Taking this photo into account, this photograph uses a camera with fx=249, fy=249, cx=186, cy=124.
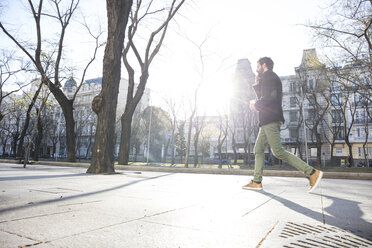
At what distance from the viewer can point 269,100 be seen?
3.67 meters

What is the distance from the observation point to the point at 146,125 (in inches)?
1554

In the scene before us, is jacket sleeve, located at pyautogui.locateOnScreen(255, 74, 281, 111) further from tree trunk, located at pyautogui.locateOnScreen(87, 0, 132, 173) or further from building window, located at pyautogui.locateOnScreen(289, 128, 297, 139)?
building window, located at pyautogui.locateOnScreen(289, 128, 297, 139)

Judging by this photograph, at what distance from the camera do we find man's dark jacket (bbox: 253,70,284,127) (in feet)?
11.8

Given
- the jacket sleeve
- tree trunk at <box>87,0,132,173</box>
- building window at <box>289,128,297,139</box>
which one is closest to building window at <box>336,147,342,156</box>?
building window at <box>289,128,297,139</box>

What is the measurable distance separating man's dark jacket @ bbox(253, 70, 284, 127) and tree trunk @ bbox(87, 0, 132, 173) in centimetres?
427

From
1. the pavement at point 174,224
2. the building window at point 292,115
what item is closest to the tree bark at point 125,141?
the pavement at point 174,224

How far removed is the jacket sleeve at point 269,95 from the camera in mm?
3656

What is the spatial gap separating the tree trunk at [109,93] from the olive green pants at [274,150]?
4241mm

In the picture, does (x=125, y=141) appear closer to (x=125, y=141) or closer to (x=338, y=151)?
(x=125, y=141)

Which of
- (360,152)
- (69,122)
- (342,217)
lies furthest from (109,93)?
(360,152)

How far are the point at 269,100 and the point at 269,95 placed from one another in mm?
88

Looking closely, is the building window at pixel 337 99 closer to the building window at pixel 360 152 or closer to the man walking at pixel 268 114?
the building window at pixel 360 152

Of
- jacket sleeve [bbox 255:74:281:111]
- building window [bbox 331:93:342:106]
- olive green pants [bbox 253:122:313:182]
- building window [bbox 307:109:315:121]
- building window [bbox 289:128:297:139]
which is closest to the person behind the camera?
olive green pants [bbox 253:122:313:182]

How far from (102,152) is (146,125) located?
3304 cm
